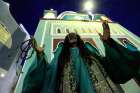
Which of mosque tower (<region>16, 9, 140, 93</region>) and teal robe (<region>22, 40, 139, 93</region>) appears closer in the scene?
teal robe (<region>22, 40, 139, 93</region>)

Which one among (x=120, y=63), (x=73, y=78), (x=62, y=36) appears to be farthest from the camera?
(x=62, y=36)

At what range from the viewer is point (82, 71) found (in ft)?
4.54

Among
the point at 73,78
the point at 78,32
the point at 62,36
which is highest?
the point at 78,32

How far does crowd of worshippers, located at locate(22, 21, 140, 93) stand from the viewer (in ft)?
4.37

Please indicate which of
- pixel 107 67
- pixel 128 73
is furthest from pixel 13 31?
pixel 128 73

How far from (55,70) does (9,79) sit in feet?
2.29

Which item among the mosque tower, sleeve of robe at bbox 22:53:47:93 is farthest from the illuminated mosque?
sleeve of robe at bbox 22:53:47:93

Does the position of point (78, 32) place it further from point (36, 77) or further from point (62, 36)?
point (36, 77)

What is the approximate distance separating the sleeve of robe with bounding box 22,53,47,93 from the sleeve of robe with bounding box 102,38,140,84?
48 centimetres

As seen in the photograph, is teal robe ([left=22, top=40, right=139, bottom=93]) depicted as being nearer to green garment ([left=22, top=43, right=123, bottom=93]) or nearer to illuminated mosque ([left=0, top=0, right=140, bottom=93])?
green garment ([left=22, top=43, right=123, bottom=93])

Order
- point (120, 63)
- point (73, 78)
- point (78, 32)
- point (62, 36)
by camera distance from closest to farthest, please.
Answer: point (73, 78) < point (120, 63) < point (62, 36) < point (78, 32)

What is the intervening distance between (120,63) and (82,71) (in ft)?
1.00

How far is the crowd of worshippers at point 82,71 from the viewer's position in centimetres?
133

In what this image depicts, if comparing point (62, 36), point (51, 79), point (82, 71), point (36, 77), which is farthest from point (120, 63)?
point (62, 36)
